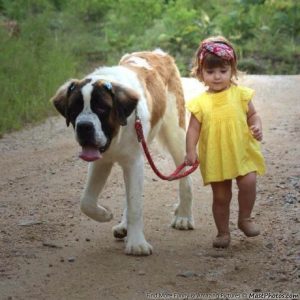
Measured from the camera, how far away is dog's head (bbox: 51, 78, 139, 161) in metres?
4.28

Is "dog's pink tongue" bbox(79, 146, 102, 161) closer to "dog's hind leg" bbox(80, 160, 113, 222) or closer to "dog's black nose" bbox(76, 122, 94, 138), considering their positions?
"dog's black nose" bbox(76, 122, 94, 138)

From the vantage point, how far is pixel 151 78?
530cm

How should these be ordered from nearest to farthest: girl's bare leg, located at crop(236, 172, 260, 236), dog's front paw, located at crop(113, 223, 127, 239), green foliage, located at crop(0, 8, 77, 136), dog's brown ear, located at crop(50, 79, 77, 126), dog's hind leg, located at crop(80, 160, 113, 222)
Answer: dog's brown ear, located at crop(50, 79, 77, 126) < girl's bare leg, located at crop(236, 172, 260, 236) < dog's hind leg, located at crop(80, 160, 113, 222) < dog's front paw, located at crop(113, 223, 127, 239) < green foliage, located at crop(0, 8, 77, 136)

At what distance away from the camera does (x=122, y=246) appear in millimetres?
4879

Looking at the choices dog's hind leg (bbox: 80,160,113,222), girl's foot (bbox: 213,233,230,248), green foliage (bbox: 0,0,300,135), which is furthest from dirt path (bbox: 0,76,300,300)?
green foliage (bbox: 0,0,300,135)

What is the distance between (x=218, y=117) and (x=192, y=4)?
1360 centimetres

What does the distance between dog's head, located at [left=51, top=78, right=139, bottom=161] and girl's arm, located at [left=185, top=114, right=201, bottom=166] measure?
447 mm

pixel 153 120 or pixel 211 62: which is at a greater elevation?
pixel 211 62

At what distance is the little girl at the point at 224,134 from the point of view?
4629 millimetres

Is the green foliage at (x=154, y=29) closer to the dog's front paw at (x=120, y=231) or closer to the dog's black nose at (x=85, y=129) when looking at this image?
the dog's front paw at (x=120, y=231)

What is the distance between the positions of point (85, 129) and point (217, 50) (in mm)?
1061

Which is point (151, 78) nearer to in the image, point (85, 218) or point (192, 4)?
point (85, 218)

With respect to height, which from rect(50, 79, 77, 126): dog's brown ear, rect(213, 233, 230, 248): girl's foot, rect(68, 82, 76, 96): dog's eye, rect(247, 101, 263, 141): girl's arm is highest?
rect(68, 82, 76, 96): dog's eye

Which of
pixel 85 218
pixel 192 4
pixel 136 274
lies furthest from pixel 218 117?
pixel 192 4
